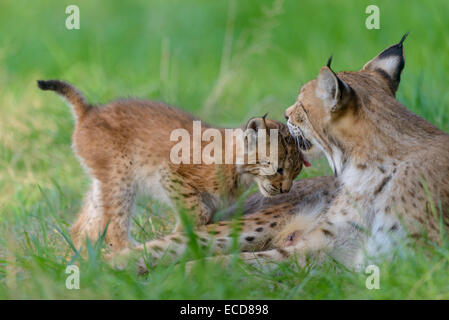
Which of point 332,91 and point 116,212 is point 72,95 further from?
point 332,91

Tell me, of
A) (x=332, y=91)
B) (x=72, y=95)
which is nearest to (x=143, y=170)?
(x=72, y=95)

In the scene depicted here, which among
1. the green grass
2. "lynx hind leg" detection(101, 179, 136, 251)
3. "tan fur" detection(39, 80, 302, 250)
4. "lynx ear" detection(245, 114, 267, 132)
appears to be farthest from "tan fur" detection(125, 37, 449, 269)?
"lynx hind leg" detection(101, 179, 136, 251)

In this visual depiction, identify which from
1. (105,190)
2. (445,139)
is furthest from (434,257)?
(105,190)

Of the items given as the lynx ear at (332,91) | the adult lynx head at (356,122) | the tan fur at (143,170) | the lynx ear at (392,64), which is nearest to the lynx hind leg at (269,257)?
the adult lynx head at (356,122)

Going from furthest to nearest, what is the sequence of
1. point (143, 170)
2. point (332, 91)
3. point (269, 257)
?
point (143, 170), point (269, 257), point (332, 91)

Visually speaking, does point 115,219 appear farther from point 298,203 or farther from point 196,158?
point 298,203

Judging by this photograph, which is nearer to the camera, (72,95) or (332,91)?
(332,91)

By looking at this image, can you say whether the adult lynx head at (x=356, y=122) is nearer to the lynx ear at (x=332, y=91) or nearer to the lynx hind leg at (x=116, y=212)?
the lynx ear at (x=332, y=91)

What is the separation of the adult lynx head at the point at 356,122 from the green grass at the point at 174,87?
0.67m

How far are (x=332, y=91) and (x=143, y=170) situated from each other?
1679 mm

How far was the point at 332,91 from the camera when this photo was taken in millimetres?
4500

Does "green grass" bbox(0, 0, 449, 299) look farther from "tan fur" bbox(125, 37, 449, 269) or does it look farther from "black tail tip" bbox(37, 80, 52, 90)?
"black tail tip" bbox(37, 80, 52, 90)

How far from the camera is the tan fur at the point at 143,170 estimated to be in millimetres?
5398
